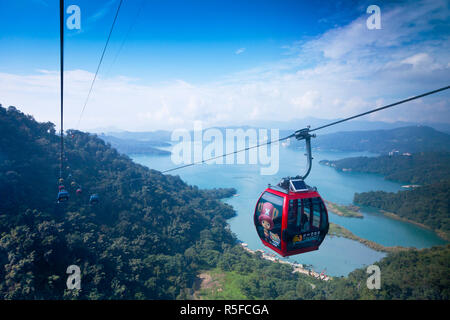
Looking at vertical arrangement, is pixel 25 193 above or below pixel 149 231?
above

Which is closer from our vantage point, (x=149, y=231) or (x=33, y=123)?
(x=149, y=231)

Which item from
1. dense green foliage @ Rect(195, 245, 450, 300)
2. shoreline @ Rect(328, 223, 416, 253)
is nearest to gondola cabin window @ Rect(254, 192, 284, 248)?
dense green foliage @ Rect(195, 245, 450, 300)

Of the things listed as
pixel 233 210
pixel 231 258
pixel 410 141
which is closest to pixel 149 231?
pixel 231 258

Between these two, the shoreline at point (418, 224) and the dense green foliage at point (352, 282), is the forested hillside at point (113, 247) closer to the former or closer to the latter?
the dense green foliage at point (352, 282)

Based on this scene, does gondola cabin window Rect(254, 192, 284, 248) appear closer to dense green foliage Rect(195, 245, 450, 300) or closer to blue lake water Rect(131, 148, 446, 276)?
dense green foliage Rect(195, 245, 450, 300)
